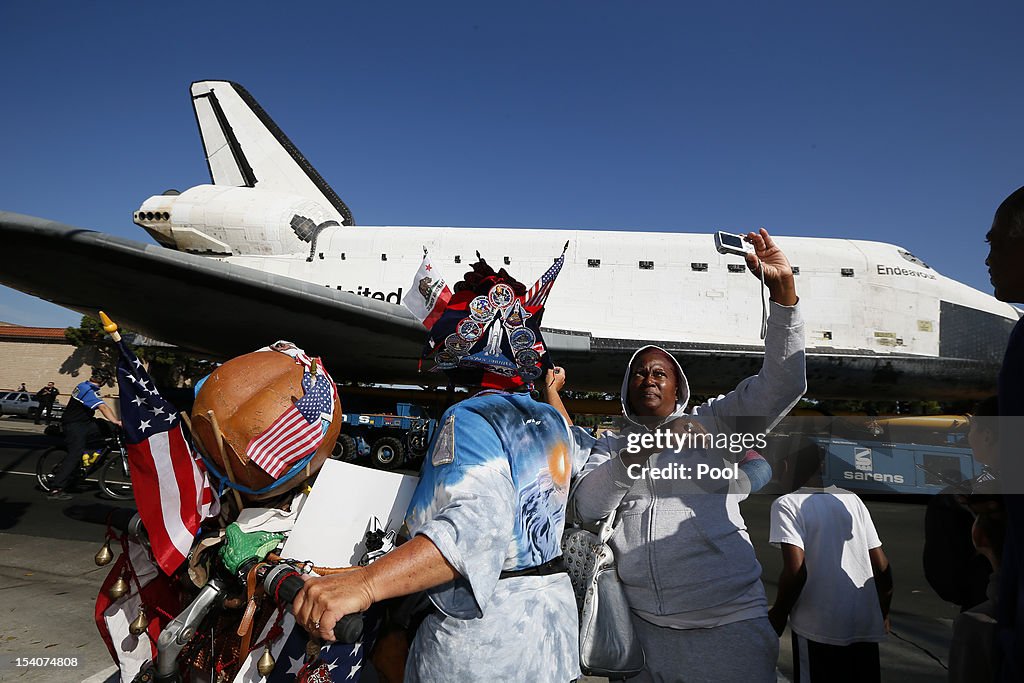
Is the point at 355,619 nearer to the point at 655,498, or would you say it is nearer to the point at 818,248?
the point at 655,498

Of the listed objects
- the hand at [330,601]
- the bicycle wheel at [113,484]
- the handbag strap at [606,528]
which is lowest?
the bicycle wheel at [113,484]

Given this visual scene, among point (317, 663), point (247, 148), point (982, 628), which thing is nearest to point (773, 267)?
point (982, 628)

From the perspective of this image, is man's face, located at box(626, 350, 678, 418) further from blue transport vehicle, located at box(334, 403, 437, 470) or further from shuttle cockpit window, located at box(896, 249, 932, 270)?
shuttle cockpit window, located at box(896, 249, 932, 270)

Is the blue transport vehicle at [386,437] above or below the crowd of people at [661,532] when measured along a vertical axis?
below

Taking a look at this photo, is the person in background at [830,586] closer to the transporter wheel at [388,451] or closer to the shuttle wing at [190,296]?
the shuttle wing at [190,296]

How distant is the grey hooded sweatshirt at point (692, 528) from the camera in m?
1.72

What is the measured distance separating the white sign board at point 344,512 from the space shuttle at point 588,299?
20.1 feet

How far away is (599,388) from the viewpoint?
10539 mm

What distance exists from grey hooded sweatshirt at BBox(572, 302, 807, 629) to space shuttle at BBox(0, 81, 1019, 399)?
20.0ft

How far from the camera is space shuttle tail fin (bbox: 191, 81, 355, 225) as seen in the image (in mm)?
12297

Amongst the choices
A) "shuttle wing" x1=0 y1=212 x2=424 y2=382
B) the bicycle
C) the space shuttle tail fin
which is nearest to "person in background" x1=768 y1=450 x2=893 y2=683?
"shuttle wing" x1=0 y1=212 x2=424 y2=382

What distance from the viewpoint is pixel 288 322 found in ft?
26.7

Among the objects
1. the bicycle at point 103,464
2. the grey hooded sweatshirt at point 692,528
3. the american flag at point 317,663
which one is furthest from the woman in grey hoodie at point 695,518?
the bicycle at point 103,464

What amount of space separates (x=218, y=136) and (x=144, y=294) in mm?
6651
